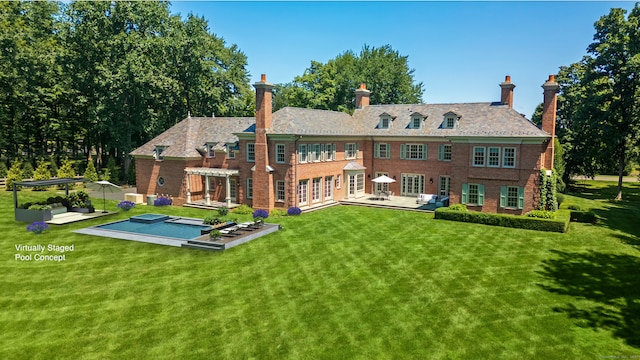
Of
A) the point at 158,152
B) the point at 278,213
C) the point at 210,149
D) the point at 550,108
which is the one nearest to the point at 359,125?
the point at 210,149

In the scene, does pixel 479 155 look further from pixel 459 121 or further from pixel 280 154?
pixel 280 154

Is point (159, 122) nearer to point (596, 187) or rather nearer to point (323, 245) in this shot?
point (323, 245)

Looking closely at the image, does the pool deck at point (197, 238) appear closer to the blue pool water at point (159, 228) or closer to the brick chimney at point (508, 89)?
the blue pool water at point (159, 228)

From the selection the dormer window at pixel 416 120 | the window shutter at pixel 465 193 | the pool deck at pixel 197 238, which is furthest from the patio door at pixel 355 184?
the pool deck at pixel 197 238

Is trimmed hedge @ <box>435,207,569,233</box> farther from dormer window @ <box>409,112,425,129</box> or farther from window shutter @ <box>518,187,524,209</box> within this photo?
dormer window @ <box>409,112,425,129</box>

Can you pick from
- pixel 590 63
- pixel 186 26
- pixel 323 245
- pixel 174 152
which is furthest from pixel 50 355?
pixel 590 63

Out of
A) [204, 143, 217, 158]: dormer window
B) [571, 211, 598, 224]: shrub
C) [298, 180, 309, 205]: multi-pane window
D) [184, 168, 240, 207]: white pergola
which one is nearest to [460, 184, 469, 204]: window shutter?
[571, 211, 598, 224]: shrub
